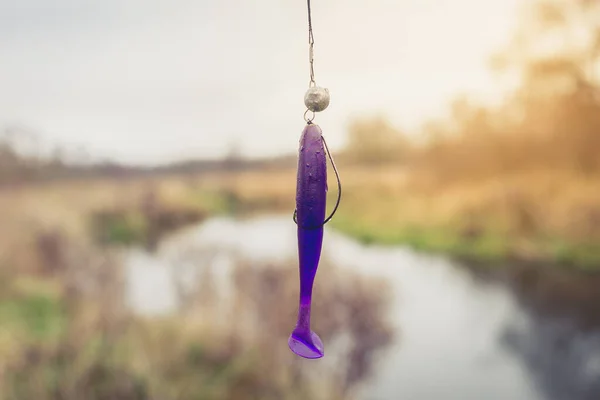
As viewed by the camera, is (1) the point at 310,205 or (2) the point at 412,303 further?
(2) the point at 412,303

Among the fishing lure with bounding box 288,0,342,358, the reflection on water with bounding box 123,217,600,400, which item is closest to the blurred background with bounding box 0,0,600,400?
the reflection on water with bounding box 123,217,600,400

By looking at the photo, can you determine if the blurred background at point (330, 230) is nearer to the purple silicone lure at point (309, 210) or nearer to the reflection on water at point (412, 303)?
the reflection on water at point (412, 303)

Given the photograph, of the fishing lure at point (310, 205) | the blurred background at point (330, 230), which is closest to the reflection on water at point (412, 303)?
the blurred background at point (330, 230)

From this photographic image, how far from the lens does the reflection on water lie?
1815 mm

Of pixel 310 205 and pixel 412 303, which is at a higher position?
pixel 310 205

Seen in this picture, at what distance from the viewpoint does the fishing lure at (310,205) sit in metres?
0.53

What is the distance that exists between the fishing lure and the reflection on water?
1225 mm

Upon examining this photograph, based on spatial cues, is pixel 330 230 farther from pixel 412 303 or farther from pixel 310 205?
pixel 310 205

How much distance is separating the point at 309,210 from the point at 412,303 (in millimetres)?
1453

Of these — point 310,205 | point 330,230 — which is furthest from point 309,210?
point 330,230

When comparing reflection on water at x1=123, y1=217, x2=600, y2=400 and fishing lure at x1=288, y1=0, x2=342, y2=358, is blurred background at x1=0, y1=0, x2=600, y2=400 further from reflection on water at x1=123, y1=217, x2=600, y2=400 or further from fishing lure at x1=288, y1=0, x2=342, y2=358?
fishing lure at x1=288, y1=0, x2=342, y2=358

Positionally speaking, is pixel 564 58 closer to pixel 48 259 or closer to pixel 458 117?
pixel 458 117

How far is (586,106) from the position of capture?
180 cm

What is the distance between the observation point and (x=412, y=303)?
1.88m
